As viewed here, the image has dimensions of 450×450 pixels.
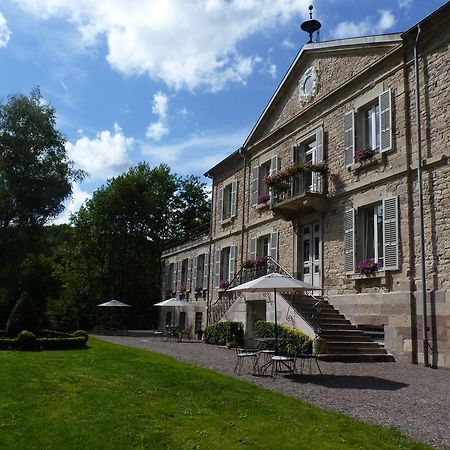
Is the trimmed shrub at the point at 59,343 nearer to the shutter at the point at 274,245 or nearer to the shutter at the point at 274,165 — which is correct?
the shutter at the point at 274,245

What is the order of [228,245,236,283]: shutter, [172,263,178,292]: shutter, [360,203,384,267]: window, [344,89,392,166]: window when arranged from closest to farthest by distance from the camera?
[360,203,384,267]: window < [344,89,392,166]: window < [228,245,236,283]: shutter < [172,263,178,292]: shutter

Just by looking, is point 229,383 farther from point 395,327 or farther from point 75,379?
point 395,327

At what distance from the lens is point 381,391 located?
306 inches

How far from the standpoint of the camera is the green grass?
191 inches

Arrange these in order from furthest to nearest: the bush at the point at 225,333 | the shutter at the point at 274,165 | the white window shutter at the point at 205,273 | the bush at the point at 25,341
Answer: the white window shutter at the point at 205,273 → the shutter at the point at 274,165 → the bush at the point at 225,333 → the bush at the point at 25,341

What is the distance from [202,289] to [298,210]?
28.8 ft

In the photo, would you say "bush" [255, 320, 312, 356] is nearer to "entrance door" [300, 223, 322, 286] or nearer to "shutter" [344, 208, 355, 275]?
"shutter" [344, 208, 355, 275]

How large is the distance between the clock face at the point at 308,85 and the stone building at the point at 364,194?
0.18 feet

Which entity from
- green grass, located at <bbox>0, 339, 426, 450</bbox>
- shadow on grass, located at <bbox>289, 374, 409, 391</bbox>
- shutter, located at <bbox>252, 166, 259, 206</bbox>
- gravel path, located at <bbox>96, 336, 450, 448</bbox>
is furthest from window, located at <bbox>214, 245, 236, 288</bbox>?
green grass, located at <bbox>0, 339, 426, 450</bbox>

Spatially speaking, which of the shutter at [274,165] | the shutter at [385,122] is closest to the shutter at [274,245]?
the shutter at [274,165]

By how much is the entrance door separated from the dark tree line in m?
12.3

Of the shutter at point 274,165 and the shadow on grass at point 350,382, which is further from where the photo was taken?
the shutter at point 274,165

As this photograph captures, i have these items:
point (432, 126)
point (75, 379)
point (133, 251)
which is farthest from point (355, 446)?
point (133, 251)

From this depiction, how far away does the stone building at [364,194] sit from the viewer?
11.7 meters
